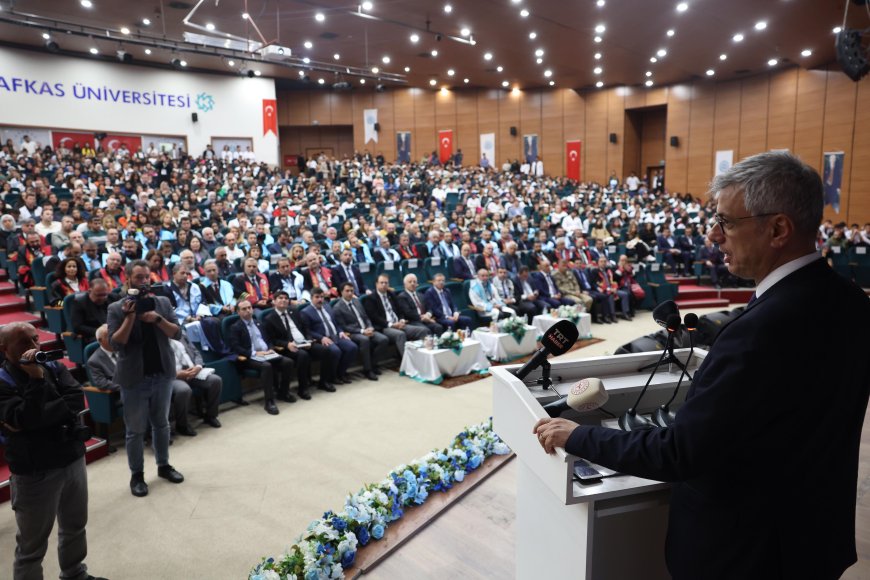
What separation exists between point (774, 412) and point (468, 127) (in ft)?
76.7

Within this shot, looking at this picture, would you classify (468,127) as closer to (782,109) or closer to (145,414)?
(782,109)

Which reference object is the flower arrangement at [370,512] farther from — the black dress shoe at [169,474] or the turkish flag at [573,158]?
the turkish flag at [573,158]

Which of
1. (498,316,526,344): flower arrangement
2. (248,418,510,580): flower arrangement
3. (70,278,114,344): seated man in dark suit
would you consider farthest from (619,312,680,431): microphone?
(498,316,526,344): flower arrangement

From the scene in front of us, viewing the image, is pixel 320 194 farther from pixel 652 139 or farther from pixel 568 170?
pixel 652 139

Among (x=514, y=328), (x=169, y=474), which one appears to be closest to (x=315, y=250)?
(x=514, y=328)

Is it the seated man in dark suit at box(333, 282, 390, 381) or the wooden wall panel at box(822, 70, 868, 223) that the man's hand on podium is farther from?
the wooden wall panel at box(822, 70, 868, 223)

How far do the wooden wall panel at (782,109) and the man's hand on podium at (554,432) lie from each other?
18.2m

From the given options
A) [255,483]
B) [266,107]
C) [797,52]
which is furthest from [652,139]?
[255,483]

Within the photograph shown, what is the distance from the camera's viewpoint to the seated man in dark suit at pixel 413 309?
7.29 meters

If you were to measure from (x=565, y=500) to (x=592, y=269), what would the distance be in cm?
901

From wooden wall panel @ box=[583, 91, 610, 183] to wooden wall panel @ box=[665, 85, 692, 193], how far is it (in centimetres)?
241

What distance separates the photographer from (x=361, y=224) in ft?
35.5

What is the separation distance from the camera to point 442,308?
25.1 ft

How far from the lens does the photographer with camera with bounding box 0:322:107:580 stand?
7.68ft
